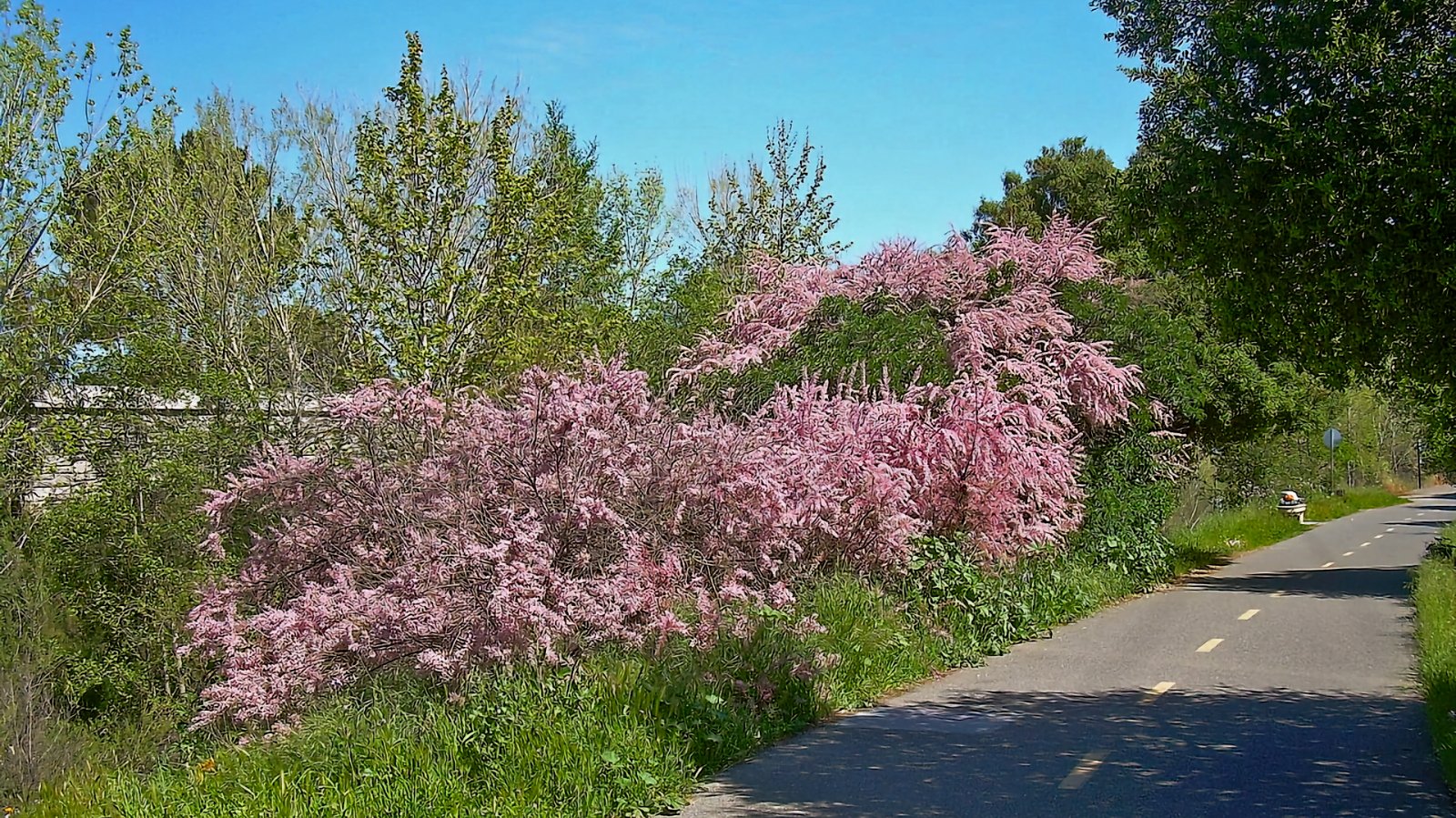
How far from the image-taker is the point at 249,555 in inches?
520

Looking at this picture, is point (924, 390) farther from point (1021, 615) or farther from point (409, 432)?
point (409, 432)

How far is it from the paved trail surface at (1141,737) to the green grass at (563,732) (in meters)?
0.32

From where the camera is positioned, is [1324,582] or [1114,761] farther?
[1324,582]

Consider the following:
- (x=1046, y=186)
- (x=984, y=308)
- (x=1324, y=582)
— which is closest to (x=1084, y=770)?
(x=984, y=308)

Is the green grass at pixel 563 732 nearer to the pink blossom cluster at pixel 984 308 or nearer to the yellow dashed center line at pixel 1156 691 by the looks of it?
the yellow dashed center line at pixel 1156 691

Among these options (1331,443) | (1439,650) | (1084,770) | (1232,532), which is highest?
(1331,443)

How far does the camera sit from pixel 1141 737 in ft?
29.2

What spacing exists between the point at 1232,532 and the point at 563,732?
26886 mm

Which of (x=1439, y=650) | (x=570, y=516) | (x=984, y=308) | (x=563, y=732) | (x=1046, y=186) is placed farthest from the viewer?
(x=1046, y=186)

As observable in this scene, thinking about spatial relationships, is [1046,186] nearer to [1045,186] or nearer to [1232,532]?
[1045,186]

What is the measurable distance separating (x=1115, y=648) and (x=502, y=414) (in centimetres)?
661

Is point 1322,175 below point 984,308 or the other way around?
below

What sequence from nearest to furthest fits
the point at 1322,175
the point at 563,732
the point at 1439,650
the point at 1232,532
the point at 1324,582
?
1. the point at 1322,175
2. the point at 563,732
3. the point at 1439,650
4. the point at 1324,582
5. the point at 1232,532

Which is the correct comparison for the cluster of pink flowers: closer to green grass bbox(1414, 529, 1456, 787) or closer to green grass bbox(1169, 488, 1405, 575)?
green grass bbox(1414, 529, 1456, 787)
